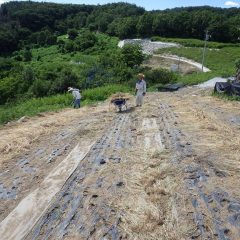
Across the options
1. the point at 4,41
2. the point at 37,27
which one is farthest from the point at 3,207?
the point at 37,27

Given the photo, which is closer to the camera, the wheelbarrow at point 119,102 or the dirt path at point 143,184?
the dirt path at point 143,184

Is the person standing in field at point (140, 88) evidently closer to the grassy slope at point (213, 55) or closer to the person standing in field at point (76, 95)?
the person standing in field at point (76, 95)

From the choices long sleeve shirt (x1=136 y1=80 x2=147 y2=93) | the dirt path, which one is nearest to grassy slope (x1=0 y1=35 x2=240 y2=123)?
long sleeve shirt (x1=136 y1=80 x2=147 y2=93)

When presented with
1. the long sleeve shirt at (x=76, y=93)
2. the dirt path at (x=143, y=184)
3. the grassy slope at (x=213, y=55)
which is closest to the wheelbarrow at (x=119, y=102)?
the long sleeve shirt at (x=76, y=93)

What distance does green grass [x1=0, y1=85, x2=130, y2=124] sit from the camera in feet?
51.6

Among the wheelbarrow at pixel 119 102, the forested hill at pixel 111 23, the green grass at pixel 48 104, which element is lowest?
the forested hill at pixel 111 23

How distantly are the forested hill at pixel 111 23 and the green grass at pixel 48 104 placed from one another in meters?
60.7

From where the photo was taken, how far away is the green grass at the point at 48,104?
15.7m

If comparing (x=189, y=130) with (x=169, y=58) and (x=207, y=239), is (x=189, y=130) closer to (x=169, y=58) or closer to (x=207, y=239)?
(x=207, y=239)

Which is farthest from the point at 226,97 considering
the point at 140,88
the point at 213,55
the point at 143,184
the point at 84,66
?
the point at 213,55

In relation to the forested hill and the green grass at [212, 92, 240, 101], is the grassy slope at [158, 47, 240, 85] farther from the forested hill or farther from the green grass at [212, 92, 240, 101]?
the green grass at [212, 92, 240, 101]

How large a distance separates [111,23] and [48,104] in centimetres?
8517

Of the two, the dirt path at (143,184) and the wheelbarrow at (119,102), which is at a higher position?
the dirt path at (143,184)

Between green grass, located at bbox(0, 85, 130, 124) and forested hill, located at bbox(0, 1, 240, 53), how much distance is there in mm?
60736
